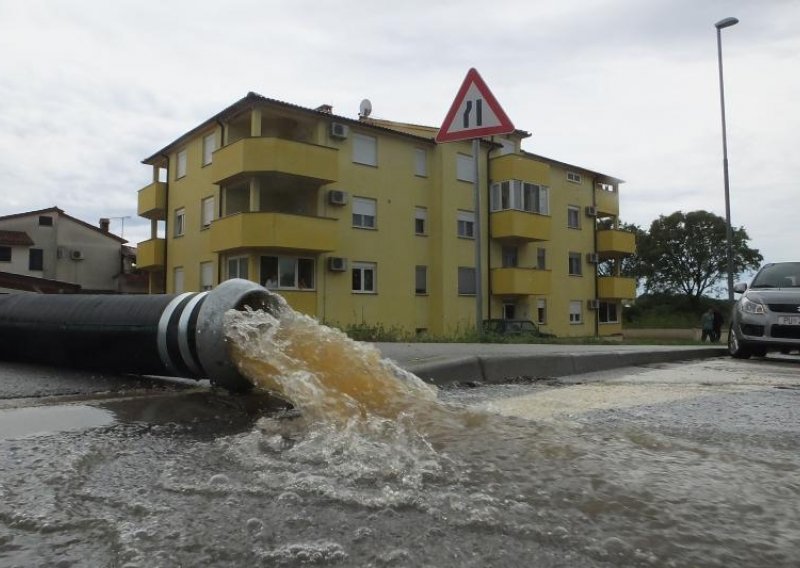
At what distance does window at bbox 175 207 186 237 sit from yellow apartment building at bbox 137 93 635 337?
0.30 ft

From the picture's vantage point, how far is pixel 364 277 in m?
25.8

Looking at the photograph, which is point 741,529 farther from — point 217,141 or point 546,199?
point 546,199

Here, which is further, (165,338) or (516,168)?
(516,168)

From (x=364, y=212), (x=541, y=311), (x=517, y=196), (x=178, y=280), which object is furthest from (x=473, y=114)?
(x=541, y=311)

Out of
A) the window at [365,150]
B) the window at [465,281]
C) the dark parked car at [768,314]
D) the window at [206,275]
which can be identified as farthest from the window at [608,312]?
the dark parked car at [768,314]

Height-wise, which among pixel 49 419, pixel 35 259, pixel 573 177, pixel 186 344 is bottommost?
pixel 49 419

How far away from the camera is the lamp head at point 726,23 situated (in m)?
20.3

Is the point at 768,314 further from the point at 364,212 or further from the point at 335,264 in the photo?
the point at 364,212

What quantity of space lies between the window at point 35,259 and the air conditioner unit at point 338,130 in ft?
95.0

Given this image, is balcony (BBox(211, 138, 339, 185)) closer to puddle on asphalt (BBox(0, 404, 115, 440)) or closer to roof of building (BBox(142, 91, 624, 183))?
roof of building (BBox(142, 91, 624, 183))

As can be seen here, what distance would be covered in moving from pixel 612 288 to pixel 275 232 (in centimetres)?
2094

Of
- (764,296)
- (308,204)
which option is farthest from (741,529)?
(308,204)

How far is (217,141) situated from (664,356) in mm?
21557

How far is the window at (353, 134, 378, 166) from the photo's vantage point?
85.0 feet
